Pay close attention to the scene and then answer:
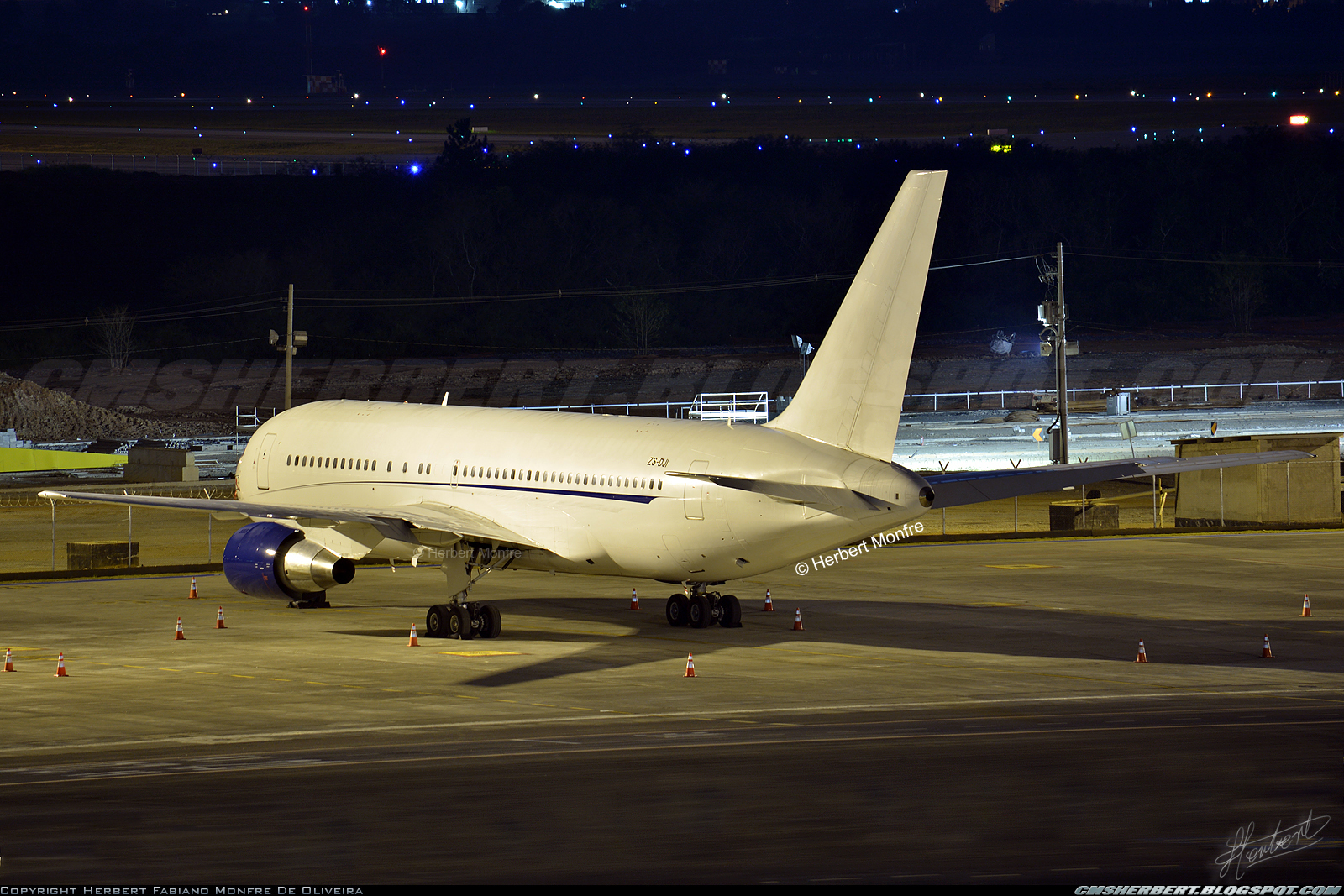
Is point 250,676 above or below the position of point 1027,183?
below

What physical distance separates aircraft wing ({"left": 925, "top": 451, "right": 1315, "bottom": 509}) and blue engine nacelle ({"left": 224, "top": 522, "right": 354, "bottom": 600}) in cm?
1404

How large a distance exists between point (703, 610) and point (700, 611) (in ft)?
0.25

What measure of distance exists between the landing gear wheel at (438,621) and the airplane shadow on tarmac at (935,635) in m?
0.36

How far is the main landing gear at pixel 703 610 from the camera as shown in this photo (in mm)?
35594

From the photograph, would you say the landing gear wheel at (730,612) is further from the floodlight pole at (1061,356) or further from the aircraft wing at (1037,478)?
the floodlight pole at (1061,356)

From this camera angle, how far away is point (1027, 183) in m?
183

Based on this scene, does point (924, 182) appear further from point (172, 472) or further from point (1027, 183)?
point (1027, 183)

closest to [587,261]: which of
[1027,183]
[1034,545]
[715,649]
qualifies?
[1027,183]

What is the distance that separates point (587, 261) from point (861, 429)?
486 ft

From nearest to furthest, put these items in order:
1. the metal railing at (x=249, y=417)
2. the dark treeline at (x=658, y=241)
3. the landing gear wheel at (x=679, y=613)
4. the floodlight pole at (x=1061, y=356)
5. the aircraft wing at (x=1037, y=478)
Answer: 1. the aircraft wing at (x=1037, y=478)
2. the landing gear wheel at (x=679, y=613)
3. the floodlight pole at (x=1061, y=356)
4. the metal railing at (x=249, y=417)
5. the dark treeline at (x=658, y=241)

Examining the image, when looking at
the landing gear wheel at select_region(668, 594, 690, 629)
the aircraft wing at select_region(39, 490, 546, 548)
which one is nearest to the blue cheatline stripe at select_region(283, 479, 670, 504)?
the aircraft wing at select_region(39, 490, 546, 548)
